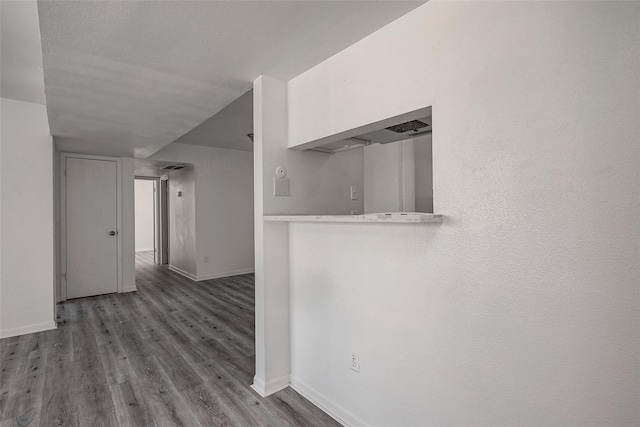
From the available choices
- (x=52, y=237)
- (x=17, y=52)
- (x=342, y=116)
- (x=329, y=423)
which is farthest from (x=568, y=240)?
(x=52, y=237)

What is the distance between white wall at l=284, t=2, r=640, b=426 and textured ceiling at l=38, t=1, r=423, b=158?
0.26 metres

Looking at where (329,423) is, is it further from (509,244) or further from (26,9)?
(26,9)

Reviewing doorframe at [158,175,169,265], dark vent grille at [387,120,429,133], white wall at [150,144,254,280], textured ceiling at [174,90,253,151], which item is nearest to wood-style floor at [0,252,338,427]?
white wall at [150,144,254,280]

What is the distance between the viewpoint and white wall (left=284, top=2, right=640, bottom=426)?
38.9 inches

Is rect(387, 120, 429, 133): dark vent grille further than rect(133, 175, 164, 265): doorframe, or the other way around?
rect(133, 175, 164, 265): doorframe

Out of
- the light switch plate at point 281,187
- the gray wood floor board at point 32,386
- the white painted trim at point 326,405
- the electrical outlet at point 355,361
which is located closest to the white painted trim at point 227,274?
the gray wood floor board at point 32,386

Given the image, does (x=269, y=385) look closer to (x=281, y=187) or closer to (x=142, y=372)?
(x=142, y=372)

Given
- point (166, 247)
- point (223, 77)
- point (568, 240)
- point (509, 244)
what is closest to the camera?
point (568, 240)

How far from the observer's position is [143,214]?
9.83 meters

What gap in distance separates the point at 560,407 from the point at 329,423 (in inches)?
49.0

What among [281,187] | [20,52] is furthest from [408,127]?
[20,52]

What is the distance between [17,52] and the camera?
2.31 meters

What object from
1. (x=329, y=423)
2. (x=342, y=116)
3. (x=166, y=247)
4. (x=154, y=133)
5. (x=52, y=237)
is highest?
(x=154, y=133)

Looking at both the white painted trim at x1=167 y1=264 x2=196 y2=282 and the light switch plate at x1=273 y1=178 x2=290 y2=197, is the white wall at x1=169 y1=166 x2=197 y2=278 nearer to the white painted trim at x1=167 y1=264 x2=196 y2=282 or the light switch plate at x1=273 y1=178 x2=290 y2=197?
the white painted trim at x1=167 y1=264 x2=196 y2=282
